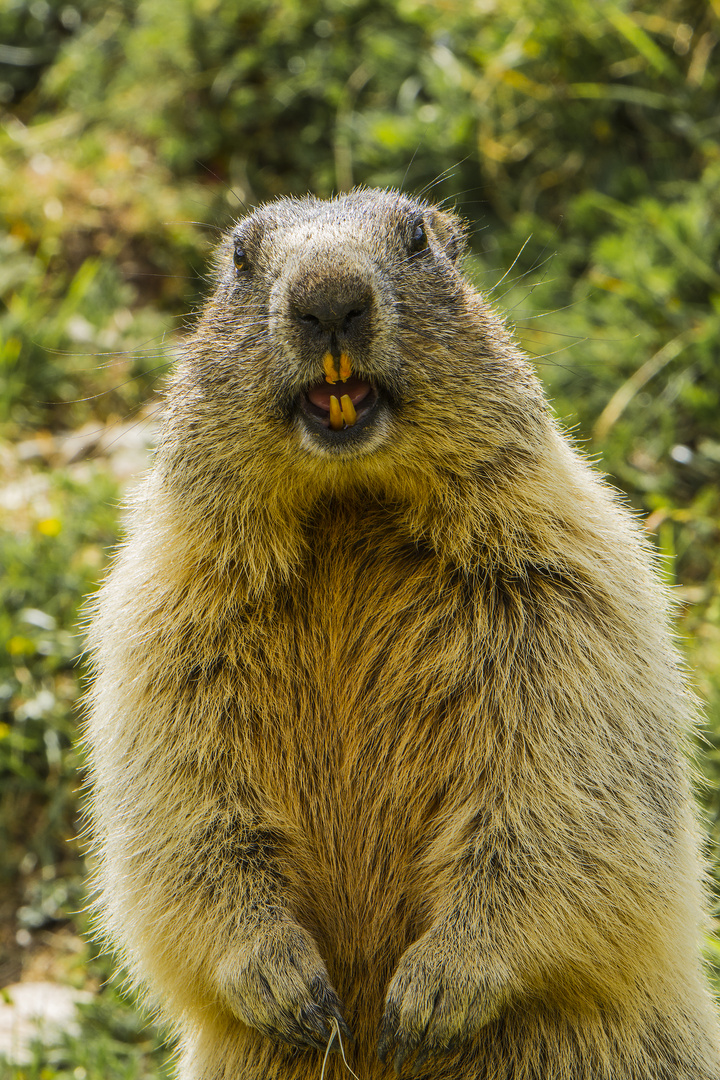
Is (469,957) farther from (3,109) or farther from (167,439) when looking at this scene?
(3,109)

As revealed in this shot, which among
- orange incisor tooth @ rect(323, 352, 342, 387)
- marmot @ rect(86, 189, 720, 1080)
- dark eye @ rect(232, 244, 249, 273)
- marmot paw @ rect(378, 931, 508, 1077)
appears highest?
dark eye @ rect(232, 244, 249, 273)

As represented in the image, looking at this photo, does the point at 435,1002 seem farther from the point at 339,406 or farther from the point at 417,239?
the point at 417,239

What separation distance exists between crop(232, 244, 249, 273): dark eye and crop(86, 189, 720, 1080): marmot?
69 mm

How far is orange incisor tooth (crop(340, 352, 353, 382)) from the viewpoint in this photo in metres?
3.04

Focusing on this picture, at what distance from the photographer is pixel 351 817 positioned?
3.33m

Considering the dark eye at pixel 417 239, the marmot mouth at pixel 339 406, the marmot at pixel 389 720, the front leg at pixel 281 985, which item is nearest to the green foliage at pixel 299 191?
the marmot at pixel 389 720

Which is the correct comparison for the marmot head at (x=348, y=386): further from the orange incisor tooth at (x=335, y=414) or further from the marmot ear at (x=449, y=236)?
the marmot ear at (x=449, y=236)

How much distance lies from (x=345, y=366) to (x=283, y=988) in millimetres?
1643

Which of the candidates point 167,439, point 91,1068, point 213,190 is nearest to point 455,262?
point 167,439

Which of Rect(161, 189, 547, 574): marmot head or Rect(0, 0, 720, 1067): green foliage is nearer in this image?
Rect(161, 189, 547, 574): marmot head

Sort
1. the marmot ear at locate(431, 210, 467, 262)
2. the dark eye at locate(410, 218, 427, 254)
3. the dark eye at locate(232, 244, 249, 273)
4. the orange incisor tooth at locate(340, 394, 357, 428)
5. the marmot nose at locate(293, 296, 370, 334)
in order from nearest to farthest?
the marmot nose at locate(293, 296, 370, 334), the orange incisor tooth at locate(340, 394, 357, 428), the dark eye at locate(410, 218, 427, 254), the dark eye at locate(232, 244, 249, 273), the marmot ear at locate(431, 210, 467, 262)

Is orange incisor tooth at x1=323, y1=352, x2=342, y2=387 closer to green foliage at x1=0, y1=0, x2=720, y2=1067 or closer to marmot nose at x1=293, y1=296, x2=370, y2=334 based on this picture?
marmot nose at x1=293, y1=296, x2=370, y2=334

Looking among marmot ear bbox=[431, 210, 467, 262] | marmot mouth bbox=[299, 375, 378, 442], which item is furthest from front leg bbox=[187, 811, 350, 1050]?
marmot ear bbox=[431, 210, 467, 262]

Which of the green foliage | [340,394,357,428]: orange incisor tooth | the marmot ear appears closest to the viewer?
[340,394,357,428]: orange incisor tooth
